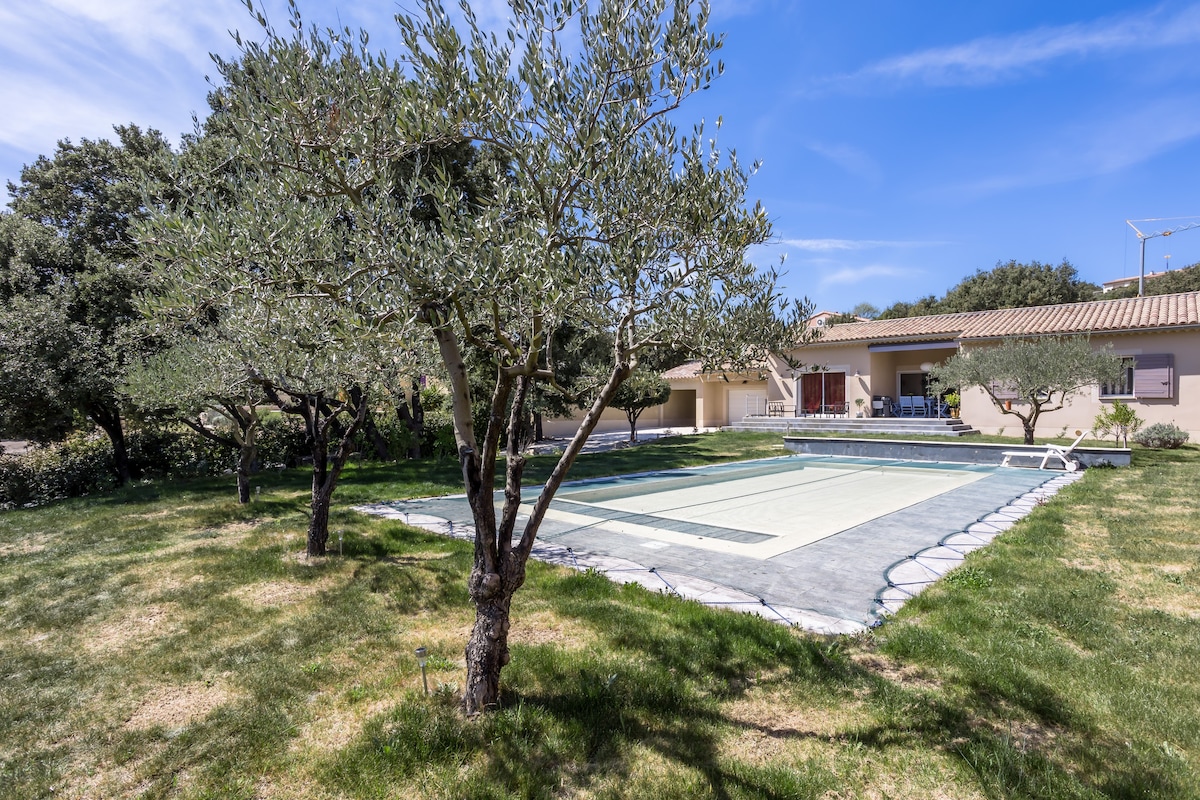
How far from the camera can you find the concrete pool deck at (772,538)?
6.29 m

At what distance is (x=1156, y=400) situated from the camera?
21.0m

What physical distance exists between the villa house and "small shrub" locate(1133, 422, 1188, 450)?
4.71ft

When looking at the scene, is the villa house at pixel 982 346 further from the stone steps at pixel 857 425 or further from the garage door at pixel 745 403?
the stone steps at pixel 857 425

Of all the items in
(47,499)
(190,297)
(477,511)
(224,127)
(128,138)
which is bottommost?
(47,499)

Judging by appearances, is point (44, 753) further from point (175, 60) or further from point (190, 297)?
point (175, 60)

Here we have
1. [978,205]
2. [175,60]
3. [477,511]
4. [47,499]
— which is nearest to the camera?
[477,511]

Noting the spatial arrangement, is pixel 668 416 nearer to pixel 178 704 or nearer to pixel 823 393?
pixel 823 393

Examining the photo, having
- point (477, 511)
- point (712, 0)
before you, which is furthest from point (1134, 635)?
point (712, 0)

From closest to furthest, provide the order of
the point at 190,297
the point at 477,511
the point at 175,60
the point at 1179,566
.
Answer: the point at 190,297
the point at 477,511
the point at 175,60
the point at 1179,566

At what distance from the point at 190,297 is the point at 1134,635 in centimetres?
801

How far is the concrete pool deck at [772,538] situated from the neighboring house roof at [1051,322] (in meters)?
10.6

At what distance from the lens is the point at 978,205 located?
2475 cm

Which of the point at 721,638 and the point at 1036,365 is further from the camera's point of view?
the point at 1036,365

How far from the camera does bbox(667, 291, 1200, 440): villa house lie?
20.7m
